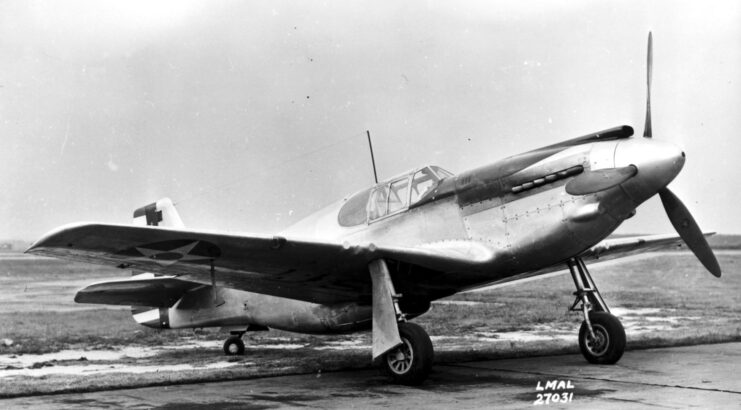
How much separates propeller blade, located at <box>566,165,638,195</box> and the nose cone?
2.2 inches

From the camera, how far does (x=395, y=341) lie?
6.22m

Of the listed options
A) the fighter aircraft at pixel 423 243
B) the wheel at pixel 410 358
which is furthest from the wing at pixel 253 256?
the wheel at pixel 410 358

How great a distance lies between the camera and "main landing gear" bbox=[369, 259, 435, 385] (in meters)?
6.23

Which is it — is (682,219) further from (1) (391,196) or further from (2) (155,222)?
(2) (155,222)

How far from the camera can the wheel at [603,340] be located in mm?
7297

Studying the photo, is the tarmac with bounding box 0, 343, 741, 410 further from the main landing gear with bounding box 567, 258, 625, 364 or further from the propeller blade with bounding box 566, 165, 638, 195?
the propeller blade with bounding box 566, 165, 638, 195

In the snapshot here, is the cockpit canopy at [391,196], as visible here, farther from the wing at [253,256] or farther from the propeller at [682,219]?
the propeller at [682,219]

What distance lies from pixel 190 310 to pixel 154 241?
355 cm

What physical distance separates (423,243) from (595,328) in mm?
2113

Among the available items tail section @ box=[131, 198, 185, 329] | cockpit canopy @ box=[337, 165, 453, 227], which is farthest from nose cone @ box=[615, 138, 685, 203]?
tail section @ box=[131, 198, 185, 329]

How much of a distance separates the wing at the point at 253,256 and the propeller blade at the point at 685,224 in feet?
6.92

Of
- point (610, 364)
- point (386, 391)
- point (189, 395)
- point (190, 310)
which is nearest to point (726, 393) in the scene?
point (610, 364)

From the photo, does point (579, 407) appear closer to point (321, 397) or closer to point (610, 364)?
point (321, 397)

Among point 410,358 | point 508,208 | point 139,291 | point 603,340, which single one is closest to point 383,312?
point 410,358
